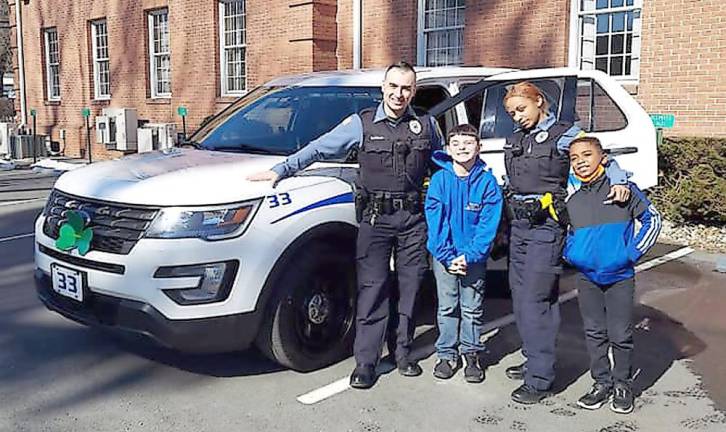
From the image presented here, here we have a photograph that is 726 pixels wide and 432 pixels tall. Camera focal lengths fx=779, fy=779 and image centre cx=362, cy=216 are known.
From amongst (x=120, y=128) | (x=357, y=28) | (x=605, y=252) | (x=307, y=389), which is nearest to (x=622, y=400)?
(x=605, y=252)

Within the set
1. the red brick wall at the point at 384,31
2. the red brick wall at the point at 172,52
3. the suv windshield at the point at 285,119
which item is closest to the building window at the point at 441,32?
the red brick wall at the point at 384,31

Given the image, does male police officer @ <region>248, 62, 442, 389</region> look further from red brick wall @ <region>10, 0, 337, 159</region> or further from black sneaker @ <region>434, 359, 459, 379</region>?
red brick wall @ <region>10, 0, 337, 159</region>

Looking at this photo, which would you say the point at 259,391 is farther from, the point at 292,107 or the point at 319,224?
the point at 292,107

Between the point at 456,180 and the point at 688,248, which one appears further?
the point at 688,248

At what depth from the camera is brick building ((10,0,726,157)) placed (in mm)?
10367

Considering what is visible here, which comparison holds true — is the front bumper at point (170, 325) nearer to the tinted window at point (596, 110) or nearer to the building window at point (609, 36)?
the tinted window at point (596, 110)

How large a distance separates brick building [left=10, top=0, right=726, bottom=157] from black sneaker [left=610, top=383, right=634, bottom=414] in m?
6.97

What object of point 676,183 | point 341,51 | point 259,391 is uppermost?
point 341,51

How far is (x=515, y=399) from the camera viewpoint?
14.2 feet

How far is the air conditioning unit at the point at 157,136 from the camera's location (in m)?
17.3

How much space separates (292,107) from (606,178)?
2.39 metres

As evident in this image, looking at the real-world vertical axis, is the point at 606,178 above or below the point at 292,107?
below

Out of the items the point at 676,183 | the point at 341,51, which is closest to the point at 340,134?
the point at 676,183

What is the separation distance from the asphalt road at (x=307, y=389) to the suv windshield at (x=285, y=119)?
1.42 metres
